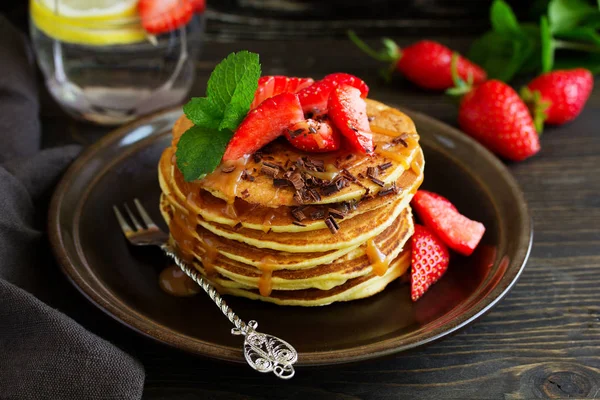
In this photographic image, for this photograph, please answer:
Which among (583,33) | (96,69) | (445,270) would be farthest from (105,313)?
(583,33)

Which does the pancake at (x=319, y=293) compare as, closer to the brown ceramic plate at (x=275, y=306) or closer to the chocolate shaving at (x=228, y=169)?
the brown ceramic plate at (x=275, y=306)

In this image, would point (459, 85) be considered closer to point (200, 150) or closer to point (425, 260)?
point (425, 260)

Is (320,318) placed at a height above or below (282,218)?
below

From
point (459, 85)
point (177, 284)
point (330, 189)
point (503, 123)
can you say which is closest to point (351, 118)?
point (330, 189)

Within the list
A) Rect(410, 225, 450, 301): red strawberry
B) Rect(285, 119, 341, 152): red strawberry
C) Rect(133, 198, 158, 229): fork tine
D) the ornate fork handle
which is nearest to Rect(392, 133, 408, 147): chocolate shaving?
Rect(285, 119, 341, 152): red strawberry

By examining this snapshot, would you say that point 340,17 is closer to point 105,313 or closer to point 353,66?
point 353,66

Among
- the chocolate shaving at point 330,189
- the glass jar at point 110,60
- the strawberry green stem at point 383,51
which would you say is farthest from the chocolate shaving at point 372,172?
the strawberry green stem at point 383,51

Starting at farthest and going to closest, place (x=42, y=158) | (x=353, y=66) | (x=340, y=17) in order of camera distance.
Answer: (x=340, y=17), (x=353, y=66), (x=42, y=158)

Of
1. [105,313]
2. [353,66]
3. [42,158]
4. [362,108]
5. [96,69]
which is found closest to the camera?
[105,313]
